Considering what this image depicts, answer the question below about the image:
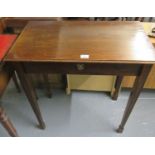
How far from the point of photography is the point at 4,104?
1.58 metres

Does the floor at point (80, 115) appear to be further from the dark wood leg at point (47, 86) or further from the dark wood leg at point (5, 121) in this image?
the dark wood leg at point (5, 121)

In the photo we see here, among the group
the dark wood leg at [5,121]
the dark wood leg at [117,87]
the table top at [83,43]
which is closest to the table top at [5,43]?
the table top at [83,43]

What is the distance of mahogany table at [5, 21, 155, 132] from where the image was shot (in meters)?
0.83

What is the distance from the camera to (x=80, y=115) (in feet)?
4.79

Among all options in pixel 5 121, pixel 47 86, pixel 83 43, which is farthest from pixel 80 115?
pixel 83 43

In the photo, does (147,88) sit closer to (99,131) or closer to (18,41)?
(99,131)

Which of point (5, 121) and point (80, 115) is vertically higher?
point (5, 121)

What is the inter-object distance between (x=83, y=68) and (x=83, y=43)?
0.15 m

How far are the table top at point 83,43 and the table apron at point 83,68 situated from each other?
56mm

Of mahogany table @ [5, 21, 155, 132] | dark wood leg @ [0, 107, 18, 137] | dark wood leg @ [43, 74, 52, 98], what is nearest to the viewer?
mahogany table @ [5, 21, 155, 132]

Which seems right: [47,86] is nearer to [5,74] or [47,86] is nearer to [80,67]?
[5,74]

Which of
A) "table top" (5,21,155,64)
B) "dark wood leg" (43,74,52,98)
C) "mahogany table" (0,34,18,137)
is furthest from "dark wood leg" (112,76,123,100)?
"mahogany table" (0,34,18,137)

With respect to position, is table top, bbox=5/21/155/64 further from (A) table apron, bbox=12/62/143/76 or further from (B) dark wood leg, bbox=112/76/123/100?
(B) dark wood leg, bbox=112/76/123/100

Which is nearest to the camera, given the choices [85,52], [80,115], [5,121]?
[85,52]
